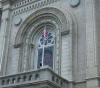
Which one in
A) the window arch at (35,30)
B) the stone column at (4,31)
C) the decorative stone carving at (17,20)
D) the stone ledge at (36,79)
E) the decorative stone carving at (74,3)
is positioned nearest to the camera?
the stone ledge at (36,79)

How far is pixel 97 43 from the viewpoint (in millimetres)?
18031

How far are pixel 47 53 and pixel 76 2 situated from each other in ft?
14.7

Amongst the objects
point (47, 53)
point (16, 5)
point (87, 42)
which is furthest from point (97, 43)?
point (16, 5)

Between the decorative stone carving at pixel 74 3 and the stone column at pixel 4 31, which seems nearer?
the decorative stone carving at pixel 74 3

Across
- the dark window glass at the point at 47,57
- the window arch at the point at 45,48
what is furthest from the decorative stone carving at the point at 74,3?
the dark window glass at the point at 47,57

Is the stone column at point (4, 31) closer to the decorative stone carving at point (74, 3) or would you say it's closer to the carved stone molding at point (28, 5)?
the carved stone molding at point (28, 5)

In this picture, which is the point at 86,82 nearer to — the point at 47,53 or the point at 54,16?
the point at 47,53

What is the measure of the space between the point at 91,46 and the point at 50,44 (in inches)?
171

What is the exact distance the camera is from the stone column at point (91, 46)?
17.0m

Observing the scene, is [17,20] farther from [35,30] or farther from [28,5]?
[35,30]

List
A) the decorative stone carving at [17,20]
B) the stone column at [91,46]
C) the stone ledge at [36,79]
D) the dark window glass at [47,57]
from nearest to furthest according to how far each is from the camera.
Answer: the stone ledge at [36,79], the stone column at [91,46], the dark window glass at [47,57], the decorative stone carving at [17,20]

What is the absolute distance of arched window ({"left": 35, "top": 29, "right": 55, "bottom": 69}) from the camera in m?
21.1

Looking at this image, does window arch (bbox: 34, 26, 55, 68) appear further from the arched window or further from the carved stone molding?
the carved stone molding

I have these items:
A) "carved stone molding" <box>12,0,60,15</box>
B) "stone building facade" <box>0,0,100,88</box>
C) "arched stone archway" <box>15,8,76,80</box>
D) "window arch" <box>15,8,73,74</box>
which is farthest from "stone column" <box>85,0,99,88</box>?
"carved stone molding" <box>12,0,60,15</box>
